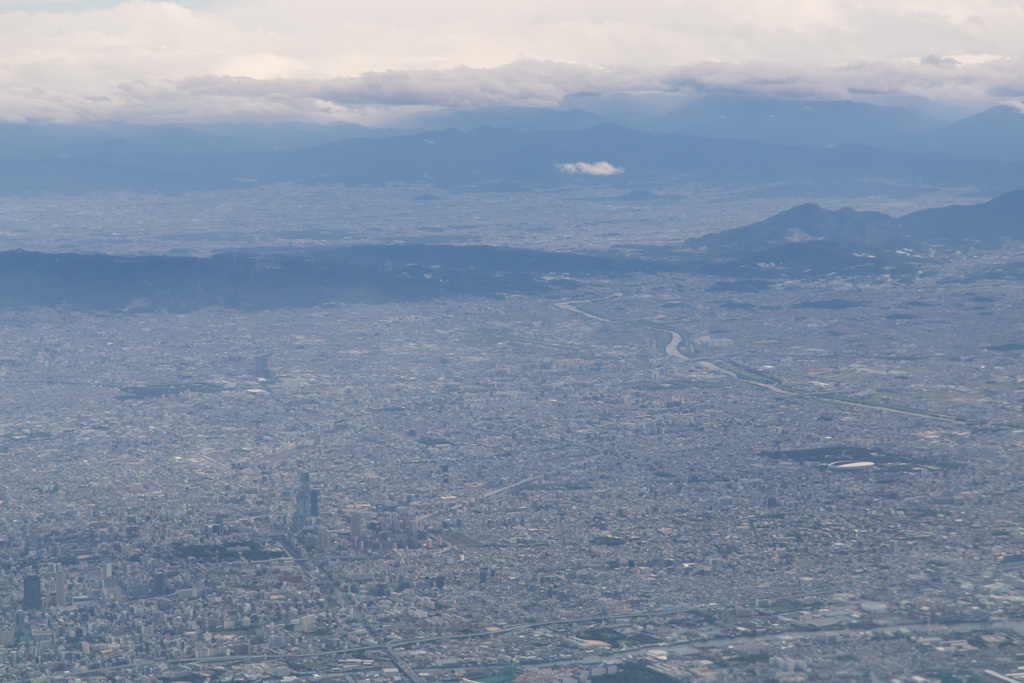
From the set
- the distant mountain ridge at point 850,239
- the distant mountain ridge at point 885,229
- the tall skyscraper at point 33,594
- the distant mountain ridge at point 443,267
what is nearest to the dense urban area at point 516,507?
the tall skyscraper at point 33,594

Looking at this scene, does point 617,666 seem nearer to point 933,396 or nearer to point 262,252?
point 933,396

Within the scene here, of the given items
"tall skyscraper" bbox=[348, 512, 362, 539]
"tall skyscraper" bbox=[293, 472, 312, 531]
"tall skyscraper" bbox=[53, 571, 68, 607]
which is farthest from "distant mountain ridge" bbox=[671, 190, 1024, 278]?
"tall skyscraper" bbox=[53, 571, 68, 607]

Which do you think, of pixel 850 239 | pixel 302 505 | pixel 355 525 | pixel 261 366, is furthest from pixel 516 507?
pixel 850 239

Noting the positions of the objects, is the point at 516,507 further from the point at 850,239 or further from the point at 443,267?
the point at 850,239

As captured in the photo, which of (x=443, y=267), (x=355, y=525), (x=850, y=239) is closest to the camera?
(x=355, y=525)

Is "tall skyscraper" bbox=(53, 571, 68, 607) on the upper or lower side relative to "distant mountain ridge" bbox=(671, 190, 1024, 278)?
lower

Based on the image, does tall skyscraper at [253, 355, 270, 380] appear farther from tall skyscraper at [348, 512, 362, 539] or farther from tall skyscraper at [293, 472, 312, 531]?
tall skyscraper at [348, 512, 362, 539]

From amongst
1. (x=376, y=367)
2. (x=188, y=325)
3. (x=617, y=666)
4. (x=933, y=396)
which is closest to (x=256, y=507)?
(x=617, y=666)

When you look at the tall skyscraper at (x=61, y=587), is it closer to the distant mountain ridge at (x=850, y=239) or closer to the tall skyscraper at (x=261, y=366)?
the tall skyscraper at (x=261, y=366)
